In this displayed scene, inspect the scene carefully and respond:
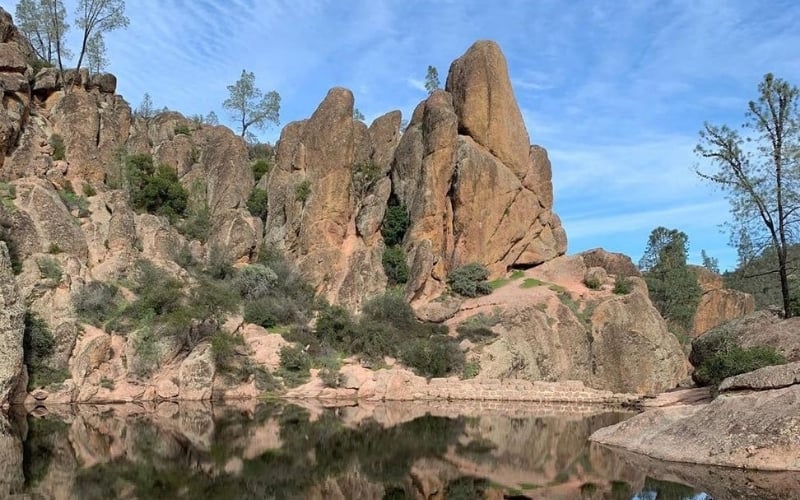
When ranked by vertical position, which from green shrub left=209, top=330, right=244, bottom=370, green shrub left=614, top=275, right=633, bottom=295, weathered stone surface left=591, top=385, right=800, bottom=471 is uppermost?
green shrub left=614, top=275, right=633, bottom=295

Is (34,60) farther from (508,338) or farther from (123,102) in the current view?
(508,338)

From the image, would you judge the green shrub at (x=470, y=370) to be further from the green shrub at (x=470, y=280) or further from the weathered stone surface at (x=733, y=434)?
the weathered stone surface at (x=733, y=434)

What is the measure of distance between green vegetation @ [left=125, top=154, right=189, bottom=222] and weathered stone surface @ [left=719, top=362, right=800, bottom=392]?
115 feet

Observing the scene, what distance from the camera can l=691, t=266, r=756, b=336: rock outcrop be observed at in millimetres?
53625

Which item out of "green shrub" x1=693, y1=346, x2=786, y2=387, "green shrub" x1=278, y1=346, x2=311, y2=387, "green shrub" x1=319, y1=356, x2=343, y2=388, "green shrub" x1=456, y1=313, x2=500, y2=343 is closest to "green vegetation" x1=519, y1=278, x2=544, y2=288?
"green shrub" x1=456, y1=313, x2=500, y2=343

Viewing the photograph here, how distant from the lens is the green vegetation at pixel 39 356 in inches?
1041

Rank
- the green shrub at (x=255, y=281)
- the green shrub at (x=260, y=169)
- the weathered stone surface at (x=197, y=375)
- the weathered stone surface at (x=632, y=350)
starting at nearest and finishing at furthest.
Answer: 1. the weathered stone surface at (x=197, y=375)
2. the weathered stone surface at (x=632, y=350)
3. the green shrub at (x=255, y=281)
4. the green shrub at (x=260, y=169)

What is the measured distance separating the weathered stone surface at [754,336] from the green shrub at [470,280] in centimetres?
1491

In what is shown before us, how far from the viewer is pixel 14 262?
1195 inches

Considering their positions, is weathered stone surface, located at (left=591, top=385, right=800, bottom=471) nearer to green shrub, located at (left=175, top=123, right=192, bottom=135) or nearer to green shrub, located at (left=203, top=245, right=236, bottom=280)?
green shrub, located at (left=203, top=245, right=236, bottom=280)

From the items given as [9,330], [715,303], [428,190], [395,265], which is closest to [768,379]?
[9,330]

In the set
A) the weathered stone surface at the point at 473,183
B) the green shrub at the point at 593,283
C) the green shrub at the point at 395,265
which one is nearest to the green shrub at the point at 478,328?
the weathered stone surface at the point at 473,183

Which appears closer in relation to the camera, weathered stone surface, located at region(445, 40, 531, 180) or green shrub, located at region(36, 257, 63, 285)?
green shrub, located at region(36, 257, 63, 285)

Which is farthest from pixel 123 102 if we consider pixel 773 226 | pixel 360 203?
pixel 773 226
